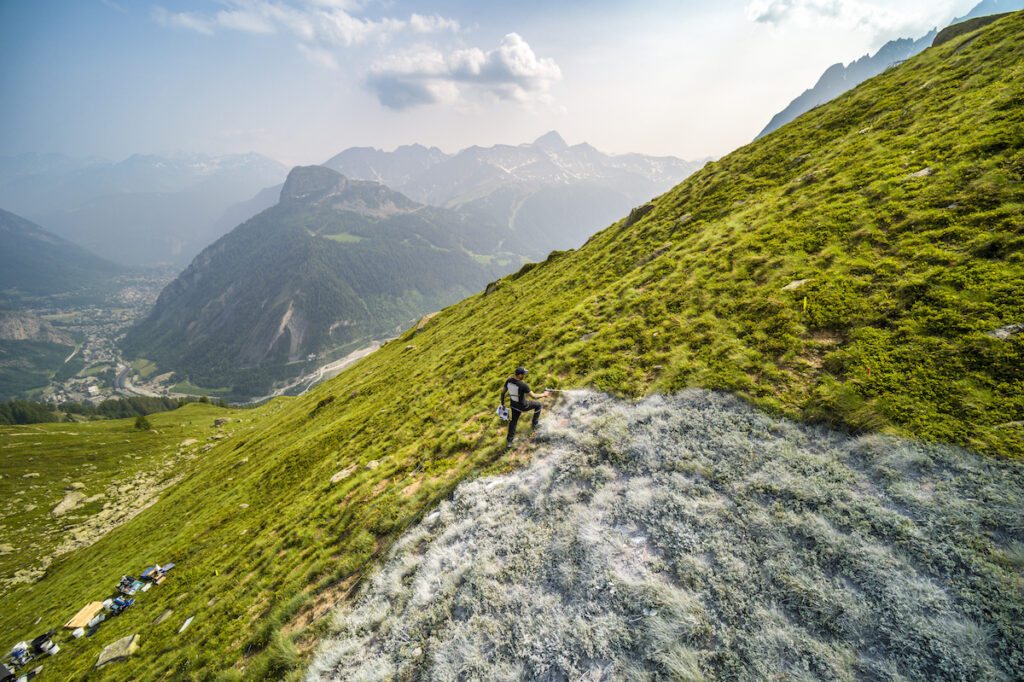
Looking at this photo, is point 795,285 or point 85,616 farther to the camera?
point 85,616

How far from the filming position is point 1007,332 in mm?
9023

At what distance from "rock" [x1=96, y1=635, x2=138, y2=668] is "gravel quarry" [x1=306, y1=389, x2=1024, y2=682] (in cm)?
1297

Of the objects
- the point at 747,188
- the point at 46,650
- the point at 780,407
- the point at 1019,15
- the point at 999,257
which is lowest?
the point at 46,650

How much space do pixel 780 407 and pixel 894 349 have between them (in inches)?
142

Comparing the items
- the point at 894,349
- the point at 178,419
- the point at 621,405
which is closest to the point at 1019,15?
the point at 894,349

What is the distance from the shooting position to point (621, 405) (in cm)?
1302

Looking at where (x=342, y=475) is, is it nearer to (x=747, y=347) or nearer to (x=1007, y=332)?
(x=747, y=347)

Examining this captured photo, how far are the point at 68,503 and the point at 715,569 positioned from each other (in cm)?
7990

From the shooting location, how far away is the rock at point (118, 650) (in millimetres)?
14526

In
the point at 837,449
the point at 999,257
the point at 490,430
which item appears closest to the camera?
the point at 837,449

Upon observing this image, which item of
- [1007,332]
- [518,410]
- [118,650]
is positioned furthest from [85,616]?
[1007,332]

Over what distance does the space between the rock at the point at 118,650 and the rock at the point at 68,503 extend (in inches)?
2058

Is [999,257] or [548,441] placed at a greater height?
[999,257]

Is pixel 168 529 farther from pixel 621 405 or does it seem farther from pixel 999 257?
pixel 999 257
